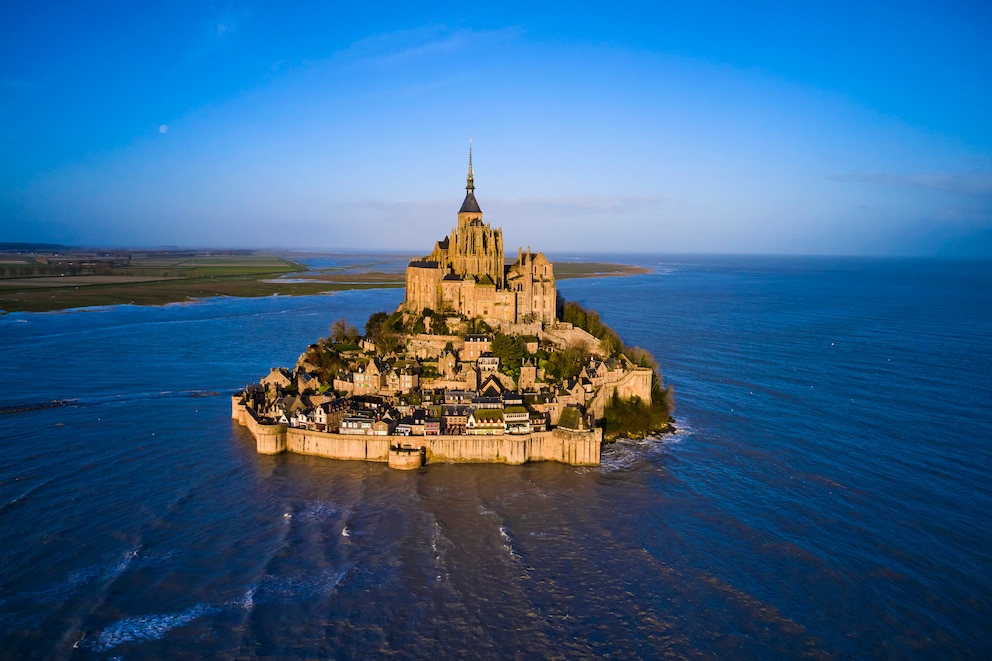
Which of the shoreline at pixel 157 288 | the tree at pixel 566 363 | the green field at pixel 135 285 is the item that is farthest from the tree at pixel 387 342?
the green field at pixel 135 285

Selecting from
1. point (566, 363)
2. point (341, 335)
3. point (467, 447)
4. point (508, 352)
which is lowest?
point (467, 447)

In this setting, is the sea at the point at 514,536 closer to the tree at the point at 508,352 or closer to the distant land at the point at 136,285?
the tree at the point at 508,352

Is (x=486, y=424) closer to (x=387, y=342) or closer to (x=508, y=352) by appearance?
(x=508, y=352)

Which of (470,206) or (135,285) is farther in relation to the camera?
(135,285)

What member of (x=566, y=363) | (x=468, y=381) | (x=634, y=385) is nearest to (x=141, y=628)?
(x=468, y=381)

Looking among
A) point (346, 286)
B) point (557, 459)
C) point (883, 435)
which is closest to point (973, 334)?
point (883, 435)

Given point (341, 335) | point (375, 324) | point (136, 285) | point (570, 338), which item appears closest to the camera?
point (570, 338)

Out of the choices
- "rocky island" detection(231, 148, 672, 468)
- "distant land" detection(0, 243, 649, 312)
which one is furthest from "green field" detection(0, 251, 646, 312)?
"rocky island" detection(231, 148, 672, 468)
